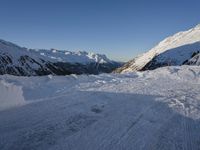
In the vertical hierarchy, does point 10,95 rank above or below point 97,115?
above

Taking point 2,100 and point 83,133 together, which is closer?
point 83,133

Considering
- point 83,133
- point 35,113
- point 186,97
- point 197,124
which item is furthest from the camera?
point 186,97

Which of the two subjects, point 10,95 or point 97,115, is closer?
point 97,115

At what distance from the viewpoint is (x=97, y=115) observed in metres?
11.1

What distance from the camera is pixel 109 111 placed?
1171cm

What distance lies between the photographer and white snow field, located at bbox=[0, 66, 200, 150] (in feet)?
27.5

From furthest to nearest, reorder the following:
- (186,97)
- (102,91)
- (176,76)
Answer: (176,76) → (102,91) → (186,97)

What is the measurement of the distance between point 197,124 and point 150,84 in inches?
310

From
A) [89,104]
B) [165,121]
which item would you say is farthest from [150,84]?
[165,121]

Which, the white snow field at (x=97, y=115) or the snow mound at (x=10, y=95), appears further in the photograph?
the snow mound at (x=10, y=95)

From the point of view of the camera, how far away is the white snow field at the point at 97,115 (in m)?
8.38

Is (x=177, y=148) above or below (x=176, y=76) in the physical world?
below

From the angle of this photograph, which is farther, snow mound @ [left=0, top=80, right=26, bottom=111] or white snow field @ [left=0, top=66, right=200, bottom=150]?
snow mound @ [left=0, top=80, right=26, bottom=111]

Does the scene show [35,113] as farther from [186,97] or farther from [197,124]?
[186,97]
